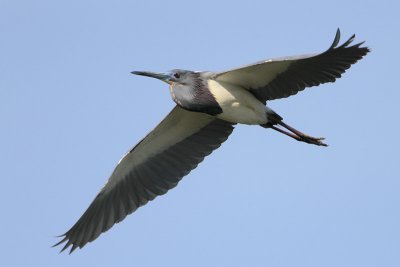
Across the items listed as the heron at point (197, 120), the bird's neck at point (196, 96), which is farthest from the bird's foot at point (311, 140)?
the bird's neck at point (196, 96)

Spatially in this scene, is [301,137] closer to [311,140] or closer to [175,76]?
[311,140]

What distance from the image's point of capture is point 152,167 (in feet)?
48.6

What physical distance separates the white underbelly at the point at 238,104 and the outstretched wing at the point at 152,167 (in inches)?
34.1

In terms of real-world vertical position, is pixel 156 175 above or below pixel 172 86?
below

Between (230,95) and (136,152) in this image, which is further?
(136,152)

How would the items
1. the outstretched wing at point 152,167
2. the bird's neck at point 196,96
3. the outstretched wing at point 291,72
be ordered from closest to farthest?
the outstretched wing at point 291,72
the bird's neck at point 196,96
the outstretched wing at point 152,167

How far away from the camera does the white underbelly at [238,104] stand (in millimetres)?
13461

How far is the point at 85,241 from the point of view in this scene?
14.4 meters

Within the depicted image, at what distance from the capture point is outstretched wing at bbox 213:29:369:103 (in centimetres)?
1302

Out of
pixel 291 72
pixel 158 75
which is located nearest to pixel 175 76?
pixel 158 75

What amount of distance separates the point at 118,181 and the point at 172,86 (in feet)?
6.94

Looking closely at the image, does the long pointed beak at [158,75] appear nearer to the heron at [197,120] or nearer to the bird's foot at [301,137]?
the heron at [197,120]

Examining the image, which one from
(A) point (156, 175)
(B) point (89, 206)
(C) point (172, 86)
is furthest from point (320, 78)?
(B) point (89, 206)

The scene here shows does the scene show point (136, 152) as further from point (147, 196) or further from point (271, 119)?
point (271, 119)
